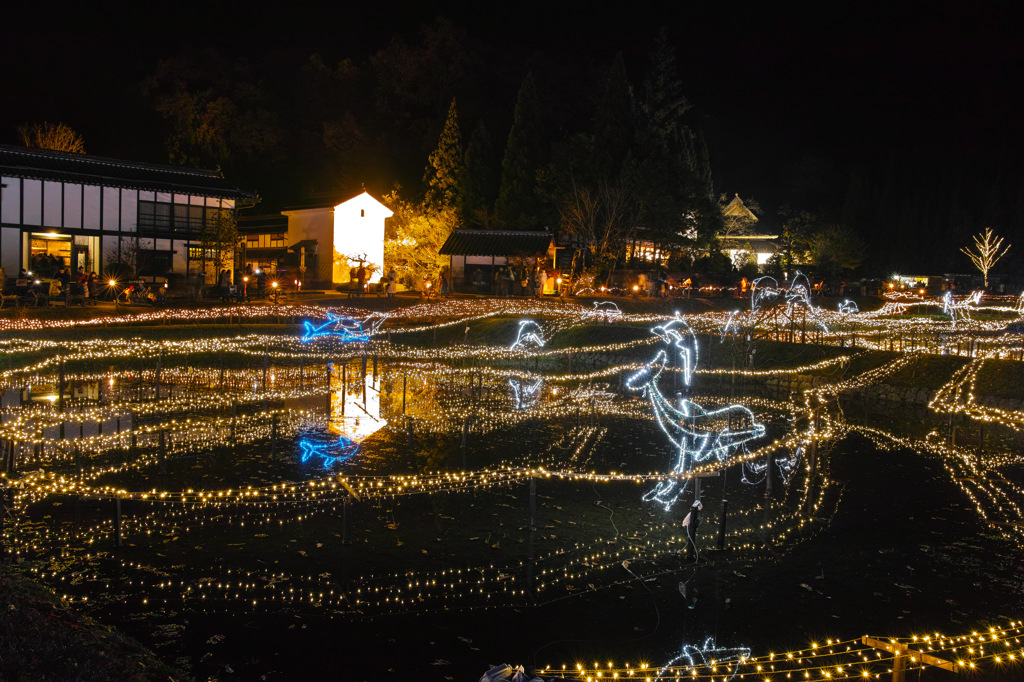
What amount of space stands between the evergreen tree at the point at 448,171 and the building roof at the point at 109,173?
29.4 feet

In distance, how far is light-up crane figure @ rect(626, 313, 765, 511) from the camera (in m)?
9.09

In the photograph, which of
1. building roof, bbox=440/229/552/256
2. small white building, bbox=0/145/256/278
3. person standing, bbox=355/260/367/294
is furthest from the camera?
building roof, bbox=440/229/552/256

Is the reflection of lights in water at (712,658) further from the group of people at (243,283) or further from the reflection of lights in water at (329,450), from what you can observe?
the group of people at (243,283)

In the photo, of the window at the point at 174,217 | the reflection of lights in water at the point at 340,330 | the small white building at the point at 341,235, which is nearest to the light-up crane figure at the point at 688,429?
the reflection of lights in water at the point at 340,330

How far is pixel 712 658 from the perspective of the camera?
5.25 meters

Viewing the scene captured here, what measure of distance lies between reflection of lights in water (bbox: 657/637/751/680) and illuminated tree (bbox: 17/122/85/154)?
3834cm

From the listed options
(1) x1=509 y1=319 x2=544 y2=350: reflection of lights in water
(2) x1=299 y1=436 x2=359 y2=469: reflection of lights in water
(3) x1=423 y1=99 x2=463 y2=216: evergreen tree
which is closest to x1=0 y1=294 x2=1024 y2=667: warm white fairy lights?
(2) x1=299 y1=436 x2=359 y2=469: reflection of lights in water

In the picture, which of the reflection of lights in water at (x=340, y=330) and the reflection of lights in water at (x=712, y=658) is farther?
the reflection of lights in water at (x=340, y=330)

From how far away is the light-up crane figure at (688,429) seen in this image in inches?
358

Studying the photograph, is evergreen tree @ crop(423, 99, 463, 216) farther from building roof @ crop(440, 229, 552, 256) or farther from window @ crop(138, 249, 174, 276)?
window @ crop(138, 249, 174, 276)

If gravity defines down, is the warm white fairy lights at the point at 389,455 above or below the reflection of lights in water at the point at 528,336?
below

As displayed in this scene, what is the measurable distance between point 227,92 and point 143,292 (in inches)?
1033

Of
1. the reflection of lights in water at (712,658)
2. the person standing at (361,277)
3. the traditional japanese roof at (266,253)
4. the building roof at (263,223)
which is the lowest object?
the reflection of lights in water at (712,658)

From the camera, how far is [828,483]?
9.54 m
